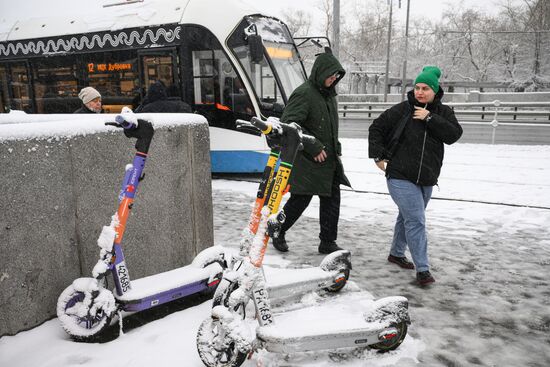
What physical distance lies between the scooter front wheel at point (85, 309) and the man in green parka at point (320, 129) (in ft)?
7.26

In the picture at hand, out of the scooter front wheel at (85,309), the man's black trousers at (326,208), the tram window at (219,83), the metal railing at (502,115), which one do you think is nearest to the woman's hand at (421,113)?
the man's black trousers at (326,208)

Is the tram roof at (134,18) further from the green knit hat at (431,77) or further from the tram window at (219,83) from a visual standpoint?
the green knit hat at (431,77)

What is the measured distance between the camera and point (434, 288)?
3.85 meters

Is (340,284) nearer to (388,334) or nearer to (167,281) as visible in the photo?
(388,334)

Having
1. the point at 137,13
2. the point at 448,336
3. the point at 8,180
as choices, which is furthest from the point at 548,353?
the point at 137,13

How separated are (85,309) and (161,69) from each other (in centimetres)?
678

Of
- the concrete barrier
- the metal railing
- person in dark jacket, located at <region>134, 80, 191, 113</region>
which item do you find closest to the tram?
person in dark jacket, located at <region>134, 80, 191, 113</region>

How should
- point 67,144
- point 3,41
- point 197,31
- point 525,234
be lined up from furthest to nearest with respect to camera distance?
point 3,41
point 197,31
point 525,234
point 67,144

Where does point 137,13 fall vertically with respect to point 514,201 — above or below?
above

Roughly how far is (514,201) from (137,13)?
26.3 ft

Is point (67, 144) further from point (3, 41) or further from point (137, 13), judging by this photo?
point (3, 41)

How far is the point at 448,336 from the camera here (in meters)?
3.05

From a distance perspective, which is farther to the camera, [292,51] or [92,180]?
[292,51]

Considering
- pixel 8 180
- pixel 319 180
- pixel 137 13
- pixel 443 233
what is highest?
pixel 137 13
